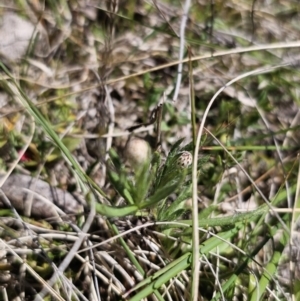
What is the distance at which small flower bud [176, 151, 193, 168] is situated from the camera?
110 cm

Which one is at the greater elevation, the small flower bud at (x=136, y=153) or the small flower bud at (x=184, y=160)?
the small flower bud at (x=184, y=160)

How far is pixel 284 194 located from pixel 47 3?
32.9 inches

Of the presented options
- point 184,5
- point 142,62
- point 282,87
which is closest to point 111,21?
point 142,62

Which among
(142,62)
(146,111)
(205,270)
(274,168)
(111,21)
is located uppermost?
(111,21)

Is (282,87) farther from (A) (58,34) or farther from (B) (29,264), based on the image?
(B) (29,264)

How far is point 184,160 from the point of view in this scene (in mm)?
1104

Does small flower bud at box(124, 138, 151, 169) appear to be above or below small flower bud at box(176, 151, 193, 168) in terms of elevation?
below

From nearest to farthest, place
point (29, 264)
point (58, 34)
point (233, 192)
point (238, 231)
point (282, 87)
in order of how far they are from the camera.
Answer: point (29, 264), point (238, 231), point (233, 192), point (58, 34), point (282, 87)

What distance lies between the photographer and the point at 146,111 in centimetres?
153

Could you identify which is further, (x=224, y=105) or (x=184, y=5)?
(x=184, y=5)

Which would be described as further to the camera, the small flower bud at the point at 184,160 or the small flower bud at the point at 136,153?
the small flower bud at the point at 136,153

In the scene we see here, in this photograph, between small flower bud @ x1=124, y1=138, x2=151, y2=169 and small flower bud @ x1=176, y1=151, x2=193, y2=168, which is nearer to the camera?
small flower bud @ x1=176, y1=151, x2=193, y2=168

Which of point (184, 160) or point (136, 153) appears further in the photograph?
point (136, 153)

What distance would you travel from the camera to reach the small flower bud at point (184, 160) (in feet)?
3.62
